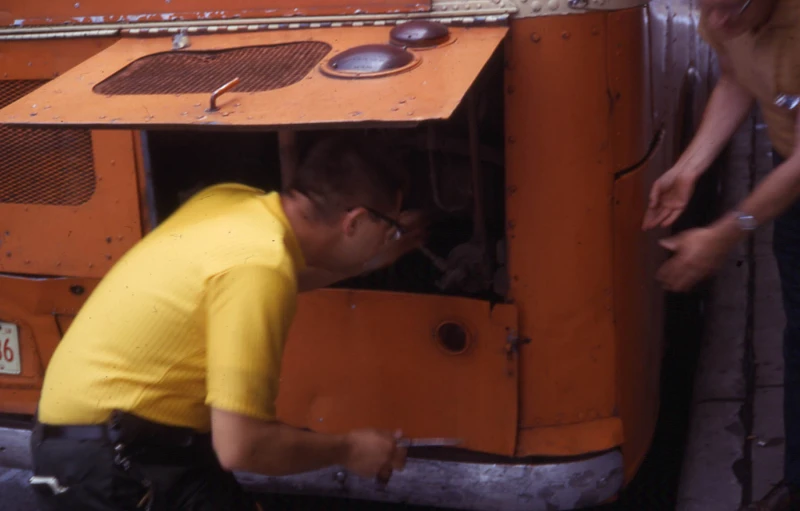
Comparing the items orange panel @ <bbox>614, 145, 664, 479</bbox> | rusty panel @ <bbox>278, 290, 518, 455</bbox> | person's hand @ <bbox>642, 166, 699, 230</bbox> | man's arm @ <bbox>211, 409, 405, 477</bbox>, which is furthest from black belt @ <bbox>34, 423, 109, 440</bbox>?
person's hand @ <bbox>642, 166, 699, 230</bbox>

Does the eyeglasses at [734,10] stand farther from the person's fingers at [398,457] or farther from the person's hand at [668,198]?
the person's fingers at [398,457]

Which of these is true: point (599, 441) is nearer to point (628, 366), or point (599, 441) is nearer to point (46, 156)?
point (628, 366)

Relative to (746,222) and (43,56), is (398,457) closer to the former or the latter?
(746,222)

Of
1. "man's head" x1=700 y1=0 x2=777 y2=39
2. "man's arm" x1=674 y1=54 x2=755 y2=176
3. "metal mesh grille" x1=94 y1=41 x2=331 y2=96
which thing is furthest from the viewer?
"man's arm" x1=674 y1=54 x2=755 y2=176

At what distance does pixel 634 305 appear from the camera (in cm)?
279

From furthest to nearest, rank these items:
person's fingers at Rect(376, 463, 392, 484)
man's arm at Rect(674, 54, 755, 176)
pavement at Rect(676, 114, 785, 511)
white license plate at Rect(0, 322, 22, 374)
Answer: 1. pavement at Rect(676, 114, 785, 511)
2. white license plate at Rect(0, 322, 22, 374)
3. man's arm at Rect(674, 54, 755, 176)
4. person's fingers at Rect(376, 463, 392, 484)

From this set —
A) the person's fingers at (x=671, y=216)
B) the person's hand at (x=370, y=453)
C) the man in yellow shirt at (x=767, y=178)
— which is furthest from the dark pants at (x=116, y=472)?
the person's fingers at (x=671, y=216)

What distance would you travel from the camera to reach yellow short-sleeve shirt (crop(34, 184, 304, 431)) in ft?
6.63

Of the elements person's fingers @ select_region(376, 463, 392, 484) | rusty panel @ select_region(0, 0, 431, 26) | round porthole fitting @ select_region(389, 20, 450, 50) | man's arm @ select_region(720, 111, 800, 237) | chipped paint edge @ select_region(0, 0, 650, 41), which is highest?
rusty panel @ select_region(0, 0, 431, 26)

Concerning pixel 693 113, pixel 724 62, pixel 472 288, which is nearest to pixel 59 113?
pixel 472 288

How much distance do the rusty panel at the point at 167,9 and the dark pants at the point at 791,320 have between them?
135cm

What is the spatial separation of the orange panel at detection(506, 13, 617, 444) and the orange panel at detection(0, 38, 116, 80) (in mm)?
1265

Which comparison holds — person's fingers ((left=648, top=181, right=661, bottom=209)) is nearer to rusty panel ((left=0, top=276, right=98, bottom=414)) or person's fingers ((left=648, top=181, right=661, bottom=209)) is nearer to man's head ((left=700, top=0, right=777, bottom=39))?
man's head ((left=700, top=0, right=777, bottom=39))

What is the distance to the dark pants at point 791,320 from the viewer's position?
9.66 feet
